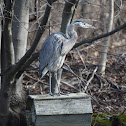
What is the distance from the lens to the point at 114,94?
735 centimetres

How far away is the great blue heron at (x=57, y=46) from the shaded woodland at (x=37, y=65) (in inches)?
10.9

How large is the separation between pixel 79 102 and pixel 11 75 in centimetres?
169

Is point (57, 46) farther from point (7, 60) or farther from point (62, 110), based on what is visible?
point (7, 60)

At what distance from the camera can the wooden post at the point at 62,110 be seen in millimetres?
3420

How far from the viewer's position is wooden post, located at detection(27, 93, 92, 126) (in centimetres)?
342

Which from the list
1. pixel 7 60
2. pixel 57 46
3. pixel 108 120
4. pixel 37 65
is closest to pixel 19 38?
pixel 7 60

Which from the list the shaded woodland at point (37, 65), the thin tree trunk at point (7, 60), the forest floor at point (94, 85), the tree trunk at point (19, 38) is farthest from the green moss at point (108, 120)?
the thin tree trunk at point (7, 60)

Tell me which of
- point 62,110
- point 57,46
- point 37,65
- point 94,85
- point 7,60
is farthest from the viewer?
point 94,85

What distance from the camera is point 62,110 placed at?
3449mm

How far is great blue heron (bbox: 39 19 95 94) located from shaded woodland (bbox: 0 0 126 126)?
0.28 meters

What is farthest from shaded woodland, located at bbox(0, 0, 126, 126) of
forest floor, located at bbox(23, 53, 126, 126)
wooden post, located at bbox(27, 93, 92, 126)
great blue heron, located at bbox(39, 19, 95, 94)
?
wooden post, located at bbox(27, 93, 92, 126)

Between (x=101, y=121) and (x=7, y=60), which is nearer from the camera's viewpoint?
(x=7, y=60)

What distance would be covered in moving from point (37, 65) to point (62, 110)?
3.97 m

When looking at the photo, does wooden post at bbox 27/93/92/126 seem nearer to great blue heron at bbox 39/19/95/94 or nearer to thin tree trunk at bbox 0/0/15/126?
great blue heron at bbox 39/19/95/94
